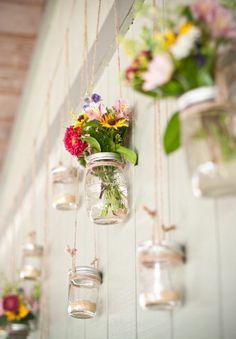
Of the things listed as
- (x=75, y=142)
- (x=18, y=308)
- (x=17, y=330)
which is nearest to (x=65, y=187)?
(x=75, y=142)

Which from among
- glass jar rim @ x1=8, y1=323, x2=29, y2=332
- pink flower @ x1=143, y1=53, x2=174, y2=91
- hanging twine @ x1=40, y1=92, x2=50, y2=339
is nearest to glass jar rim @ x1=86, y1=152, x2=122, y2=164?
pink flower @ x1=143, y1=53, x2=174, y2=91

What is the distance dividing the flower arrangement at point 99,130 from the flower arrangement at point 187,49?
62 cm

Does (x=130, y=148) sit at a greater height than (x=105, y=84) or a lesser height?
lesser

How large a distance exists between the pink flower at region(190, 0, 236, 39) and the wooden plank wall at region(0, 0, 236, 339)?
318 millimetres

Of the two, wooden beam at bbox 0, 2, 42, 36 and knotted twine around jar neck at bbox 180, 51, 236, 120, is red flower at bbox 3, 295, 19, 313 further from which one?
knotted twine around jar neck at bbox 180, 51, 236, 120

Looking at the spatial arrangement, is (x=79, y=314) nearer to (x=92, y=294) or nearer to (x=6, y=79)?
(x=92, y=294)

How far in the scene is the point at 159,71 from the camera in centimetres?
145

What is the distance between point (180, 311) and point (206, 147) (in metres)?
0.55

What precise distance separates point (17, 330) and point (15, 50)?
2355 millimetres

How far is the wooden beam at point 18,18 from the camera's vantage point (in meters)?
4.79

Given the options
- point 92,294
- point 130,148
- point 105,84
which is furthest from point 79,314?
point 105,84

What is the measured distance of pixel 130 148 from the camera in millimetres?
2289

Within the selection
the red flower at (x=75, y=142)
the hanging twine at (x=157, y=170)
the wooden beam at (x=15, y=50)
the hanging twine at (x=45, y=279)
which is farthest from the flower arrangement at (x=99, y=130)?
the wooden beam at (x=15, y=50)

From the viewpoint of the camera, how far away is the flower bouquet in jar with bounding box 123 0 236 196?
1.35 meters
